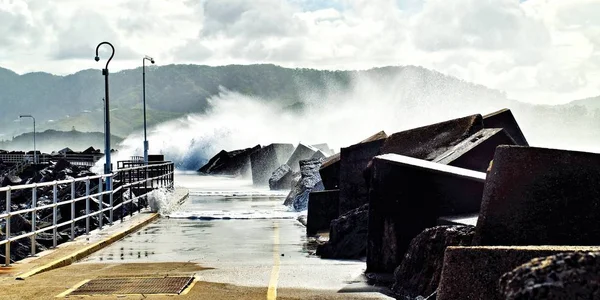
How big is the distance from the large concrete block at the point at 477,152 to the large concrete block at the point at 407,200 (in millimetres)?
2337

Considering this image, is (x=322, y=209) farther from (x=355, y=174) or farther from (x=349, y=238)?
(x=349, y=238)

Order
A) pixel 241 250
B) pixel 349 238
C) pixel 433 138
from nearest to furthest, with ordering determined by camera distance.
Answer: pixel 349 238
pixel 241 250
pixel 433 138

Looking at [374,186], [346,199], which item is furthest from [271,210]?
[374,186]

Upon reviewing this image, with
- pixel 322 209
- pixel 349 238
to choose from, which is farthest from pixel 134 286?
pixel 322 209

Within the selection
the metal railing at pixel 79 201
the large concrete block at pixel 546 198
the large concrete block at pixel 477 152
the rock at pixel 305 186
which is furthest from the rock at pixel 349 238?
the rock at pixel 305 186

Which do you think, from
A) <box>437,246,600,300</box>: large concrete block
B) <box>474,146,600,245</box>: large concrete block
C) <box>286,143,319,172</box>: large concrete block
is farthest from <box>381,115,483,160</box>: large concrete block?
<box>286,143,319,172</box>: large concrete block

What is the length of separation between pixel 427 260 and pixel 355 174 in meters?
8.54

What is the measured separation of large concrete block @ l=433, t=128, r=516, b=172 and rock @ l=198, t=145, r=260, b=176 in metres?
45.5

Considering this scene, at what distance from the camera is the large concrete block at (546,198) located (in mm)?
8039

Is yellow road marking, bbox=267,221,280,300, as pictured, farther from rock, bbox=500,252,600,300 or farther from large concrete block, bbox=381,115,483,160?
rock, bbox=500,252,600,300

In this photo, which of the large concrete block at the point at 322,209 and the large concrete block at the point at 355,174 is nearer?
the large concrete block at the point at 355,174

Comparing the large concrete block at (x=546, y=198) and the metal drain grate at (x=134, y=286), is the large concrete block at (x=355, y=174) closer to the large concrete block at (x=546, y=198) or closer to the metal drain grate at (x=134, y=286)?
the metal drain grate at (x=134, y=286)

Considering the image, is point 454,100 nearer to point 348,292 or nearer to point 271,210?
point 271,210

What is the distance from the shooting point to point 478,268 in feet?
21.7
